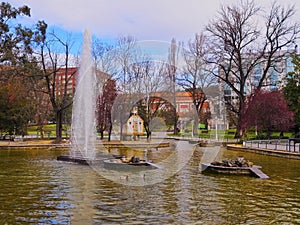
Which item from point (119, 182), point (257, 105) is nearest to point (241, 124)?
point (257, 105)

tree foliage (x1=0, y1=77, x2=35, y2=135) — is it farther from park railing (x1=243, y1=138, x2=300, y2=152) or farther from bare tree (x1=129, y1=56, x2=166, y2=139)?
park railing (x1=243, y1=138, x2=300, y2=152)

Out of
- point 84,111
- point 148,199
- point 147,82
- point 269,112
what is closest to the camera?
point 148,199

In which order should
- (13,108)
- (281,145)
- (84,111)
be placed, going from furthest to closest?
(13,108) < (281,145) < (84,111)

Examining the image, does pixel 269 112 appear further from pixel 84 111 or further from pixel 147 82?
pixel 84 111

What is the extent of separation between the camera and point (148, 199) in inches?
428

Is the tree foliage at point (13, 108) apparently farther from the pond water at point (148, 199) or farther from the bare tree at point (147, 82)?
the pond water at point (148, 199)

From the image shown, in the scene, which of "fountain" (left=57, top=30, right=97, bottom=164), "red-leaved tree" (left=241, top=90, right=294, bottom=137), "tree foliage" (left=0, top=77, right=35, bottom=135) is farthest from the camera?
"tree foliage" (left=0, top=77, right=35, bottom=135)

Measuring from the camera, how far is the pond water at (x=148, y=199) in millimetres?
8695

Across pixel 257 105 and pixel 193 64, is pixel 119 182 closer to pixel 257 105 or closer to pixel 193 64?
pixel 257 105

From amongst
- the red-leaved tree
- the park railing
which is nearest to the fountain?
the park railing

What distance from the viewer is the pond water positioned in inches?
342

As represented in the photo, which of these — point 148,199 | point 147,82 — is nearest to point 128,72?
point 147,82

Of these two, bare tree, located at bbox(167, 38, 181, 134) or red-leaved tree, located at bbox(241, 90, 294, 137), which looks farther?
bare tree, located at bbox(167, 38, 181, 134)

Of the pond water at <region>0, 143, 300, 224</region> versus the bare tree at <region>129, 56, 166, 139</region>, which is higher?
the bare tree at <region>129, 56, 166, 139</region>
